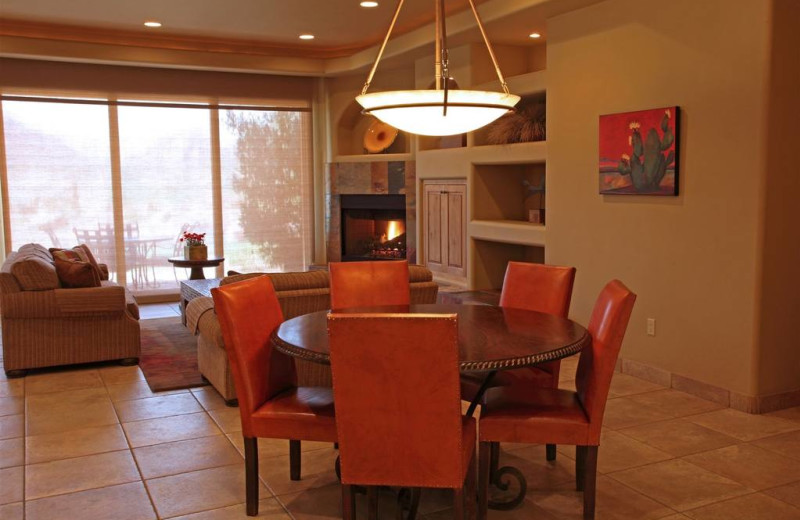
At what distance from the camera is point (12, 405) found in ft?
14.9

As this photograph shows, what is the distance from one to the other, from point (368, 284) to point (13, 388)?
8.58 feet

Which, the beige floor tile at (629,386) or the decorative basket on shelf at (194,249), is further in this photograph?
the decorative basket on shelf at (194,249)

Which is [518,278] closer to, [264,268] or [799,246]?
[799,246]

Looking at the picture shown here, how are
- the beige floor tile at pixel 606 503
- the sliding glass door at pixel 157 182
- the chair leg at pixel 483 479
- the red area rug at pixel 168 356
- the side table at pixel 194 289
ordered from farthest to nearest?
1. the sliding glass door at pixel 157 182
2. the side table at pixel 194 289
3. the red area rug at pixel 168 356
4. the beige floor tile at pixel 606 503
5. the chair leg at pixel 483 479

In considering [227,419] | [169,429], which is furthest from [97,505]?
[227,419]

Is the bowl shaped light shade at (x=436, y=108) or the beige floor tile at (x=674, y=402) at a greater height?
the bowl shaped light shade at (x=436, y=108)

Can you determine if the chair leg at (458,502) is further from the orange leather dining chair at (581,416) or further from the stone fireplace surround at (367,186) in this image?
the stone fireplace surround at (367,186)

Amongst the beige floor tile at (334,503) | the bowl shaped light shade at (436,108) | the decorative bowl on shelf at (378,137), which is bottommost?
the beige floor tile at (334,503)

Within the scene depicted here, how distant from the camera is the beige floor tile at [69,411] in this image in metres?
4.17

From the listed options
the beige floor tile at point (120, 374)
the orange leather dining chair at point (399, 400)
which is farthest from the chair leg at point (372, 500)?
the beige floor tile at point (120, 374)

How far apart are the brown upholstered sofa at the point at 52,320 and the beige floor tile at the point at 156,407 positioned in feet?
3.02

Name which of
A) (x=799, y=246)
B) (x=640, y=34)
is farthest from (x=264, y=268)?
(x=799, y=246)

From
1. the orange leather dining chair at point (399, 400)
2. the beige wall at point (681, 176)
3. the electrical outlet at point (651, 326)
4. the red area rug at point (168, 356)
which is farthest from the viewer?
the red area rug at point (168, 356)

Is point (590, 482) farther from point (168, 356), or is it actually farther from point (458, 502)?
point (168, 356)
